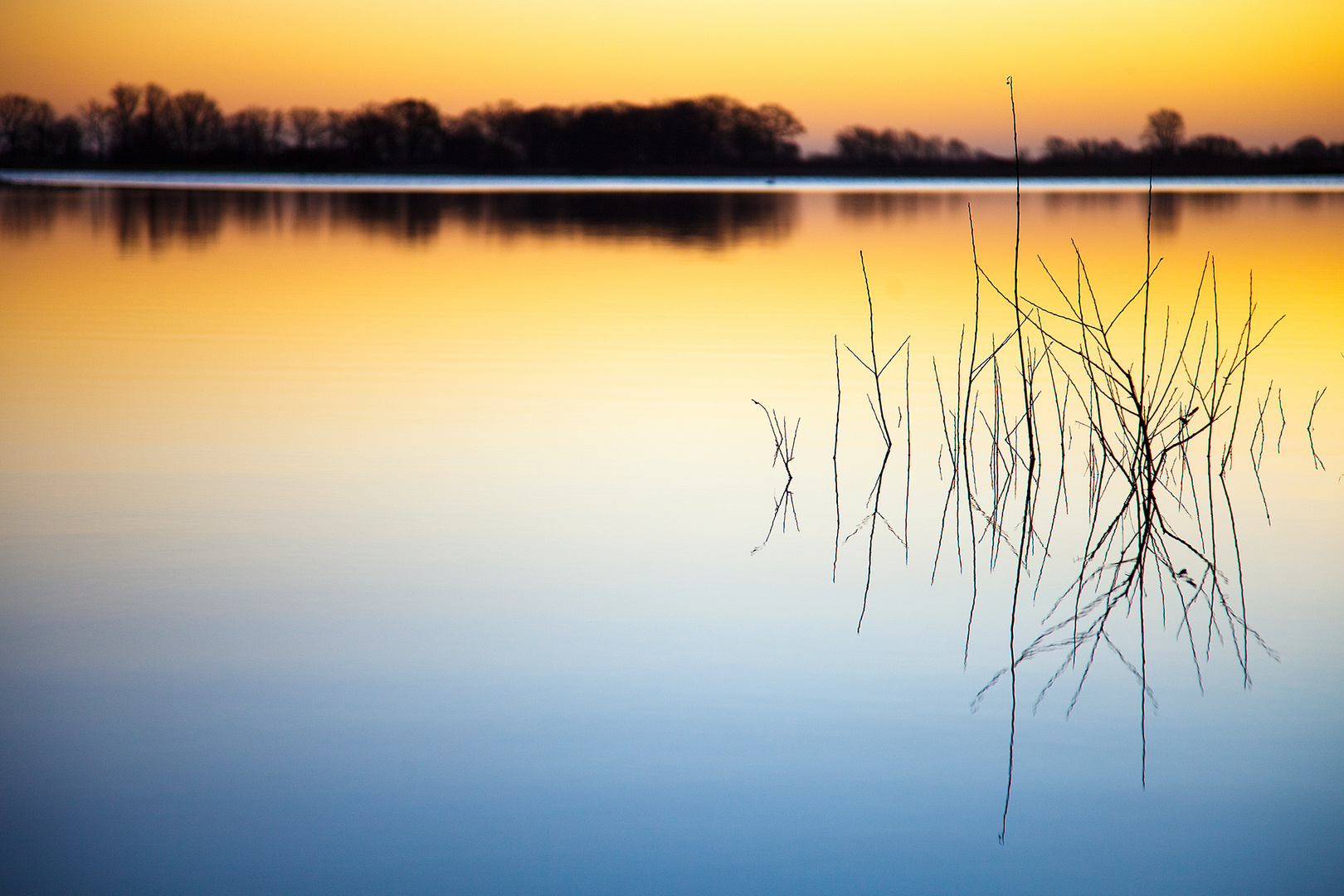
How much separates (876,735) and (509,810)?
1.01m

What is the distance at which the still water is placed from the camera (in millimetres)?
2928

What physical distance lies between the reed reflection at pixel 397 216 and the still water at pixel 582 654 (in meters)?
14.0

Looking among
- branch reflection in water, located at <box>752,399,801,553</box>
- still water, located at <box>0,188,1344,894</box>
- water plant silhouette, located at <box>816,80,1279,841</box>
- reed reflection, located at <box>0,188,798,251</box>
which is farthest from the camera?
reed reflection, located at <box>0,188,798,251</box>

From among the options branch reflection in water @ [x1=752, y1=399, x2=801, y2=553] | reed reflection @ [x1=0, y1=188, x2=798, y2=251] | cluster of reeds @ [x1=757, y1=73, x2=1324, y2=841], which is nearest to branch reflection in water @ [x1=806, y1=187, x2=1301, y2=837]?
cluster of reeds @ [x1=757, y1=73, x2=1324, y2=841]

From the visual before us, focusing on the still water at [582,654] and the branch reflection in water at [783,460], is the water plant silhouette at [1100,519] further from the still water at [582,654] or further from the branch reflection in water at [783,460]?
the branch reflection in water at [783,460]

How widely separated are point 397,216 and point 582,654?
2932 centimetres

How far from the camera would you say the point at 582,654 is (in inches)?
159

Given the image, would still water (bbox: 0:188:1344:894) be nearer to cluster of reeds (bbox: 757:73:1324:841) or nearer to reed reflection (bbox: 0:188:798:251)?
cluster of reeds (bbox: 757:73:1324:841)

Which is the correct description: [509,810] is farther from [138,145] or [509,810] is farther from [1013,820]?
[138,145]

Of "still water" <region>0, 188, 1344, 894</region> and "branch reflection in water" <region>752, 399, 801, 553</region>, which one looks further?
"branch reflection in water" <region>752, 399, 801, 553</region>

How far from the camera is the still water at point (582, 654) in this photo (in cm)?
293

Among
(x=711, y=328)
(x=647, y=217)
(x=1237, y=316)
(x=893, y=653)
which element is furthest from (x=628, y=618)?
(x=647, y=217)

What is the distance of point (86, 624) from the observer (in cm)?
422

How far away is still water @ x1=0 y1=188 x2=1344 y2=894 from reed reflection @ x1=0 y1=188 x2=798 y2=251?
551 inches
